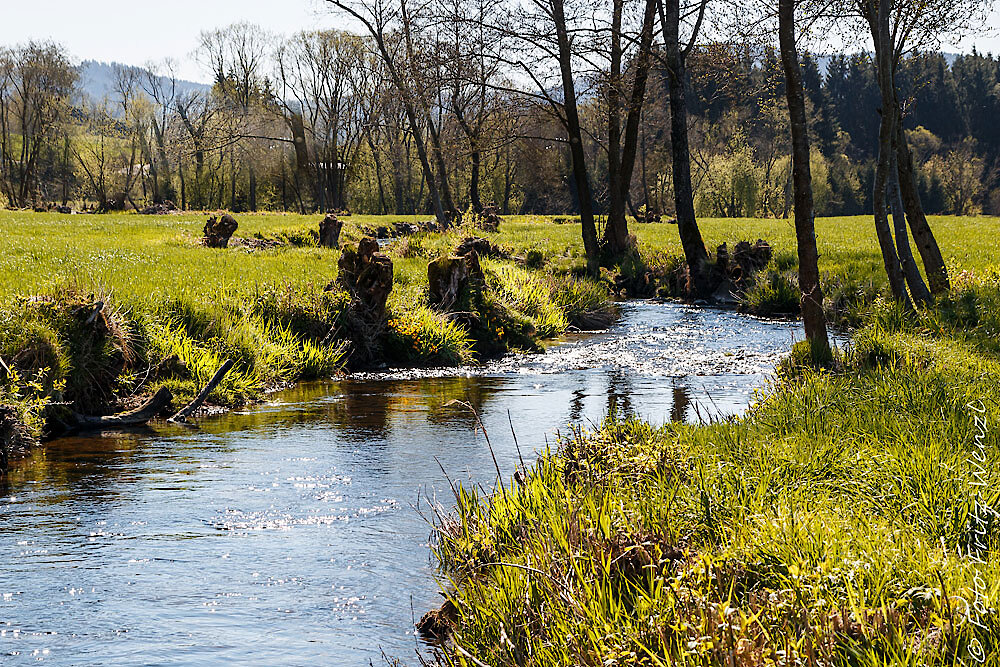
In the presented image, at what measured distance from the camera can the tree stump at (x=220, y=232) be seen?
23.9m

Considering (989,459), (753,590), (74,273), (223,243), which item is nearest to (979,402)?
(989,459)

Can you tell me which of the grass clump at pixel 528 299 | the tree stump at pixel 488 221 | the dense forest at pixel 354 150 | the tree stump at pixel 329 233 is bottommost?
the grass clump at pixel 528 299

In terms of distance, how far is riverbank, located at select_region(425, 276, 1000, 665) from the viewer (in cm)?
315

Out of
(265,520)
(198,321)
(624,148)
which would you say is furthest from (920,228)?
(624,148)

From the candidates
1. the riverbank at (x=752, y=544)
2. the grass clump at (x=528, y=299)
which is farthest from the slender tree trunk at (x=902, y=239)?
the grass clump at (x=528, y=299)

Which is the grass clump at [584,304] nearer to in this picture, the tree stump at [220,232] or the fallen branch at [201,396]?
the fallen branch at [201,396]

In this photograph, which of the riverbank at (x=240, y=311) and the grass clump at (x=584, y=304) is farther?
the grass clump at (x=584, y=304)

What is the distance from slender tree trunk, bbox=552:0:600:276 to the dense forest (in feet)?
96.4

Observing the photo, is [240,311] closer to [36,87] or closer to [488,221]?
[488,221]

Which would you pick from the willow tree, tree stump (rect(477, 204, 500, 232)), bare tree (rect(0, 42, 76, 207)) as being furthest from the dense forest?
the willow tree

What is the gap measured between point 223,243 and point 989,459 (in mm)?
22176

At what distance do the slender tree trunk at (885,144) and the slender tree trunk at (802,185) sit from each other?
142 centimetres

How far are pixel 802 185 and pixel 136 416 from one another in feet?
25.5

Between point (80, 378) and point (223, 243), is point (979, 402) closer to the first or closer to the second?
point (80, 378)
